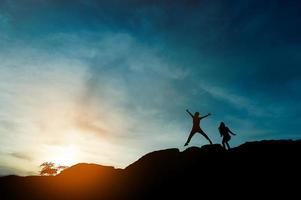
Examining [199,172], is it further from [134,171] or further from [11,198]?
[11,198]

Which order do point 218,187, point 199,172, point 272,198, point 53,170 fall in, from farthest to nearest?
1. point 53,170
2. point 199,172
3. point 218,187
4. point 272,198

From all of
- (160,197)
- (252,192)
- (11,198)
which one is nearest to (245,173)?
(252,192)

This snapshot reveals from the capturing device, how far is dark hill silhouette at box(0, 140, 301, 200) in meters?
23.4

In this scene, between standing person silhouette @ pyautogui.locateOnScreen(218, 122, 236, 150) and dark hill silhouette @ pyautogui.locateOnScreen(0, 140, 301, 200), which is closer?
dark hill silhouette @ pyautogui.locateOnScreen(0, 140, 301, 200)

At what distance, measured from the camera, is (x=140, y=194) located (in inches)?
1049

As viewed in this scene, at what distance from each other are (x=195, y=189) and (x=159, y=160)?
4.80 m

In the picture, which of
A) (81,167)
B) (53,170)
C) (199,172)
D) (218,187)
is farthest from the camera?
(53,170)

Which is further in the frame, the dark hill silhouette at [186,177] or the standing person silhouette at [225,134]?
the standing person silhouette at [225,134]

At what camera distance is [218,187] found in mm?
24078

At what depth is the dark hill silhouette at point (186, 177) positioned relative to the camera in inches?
923

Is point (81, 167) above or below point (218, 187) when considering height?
above

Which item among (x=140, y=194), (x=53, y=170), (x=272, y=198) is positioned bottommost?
(x=272, y=198)

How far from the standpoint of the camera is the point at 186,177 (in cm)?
2581

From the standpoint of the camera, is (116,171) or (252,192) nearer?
(252,192)
